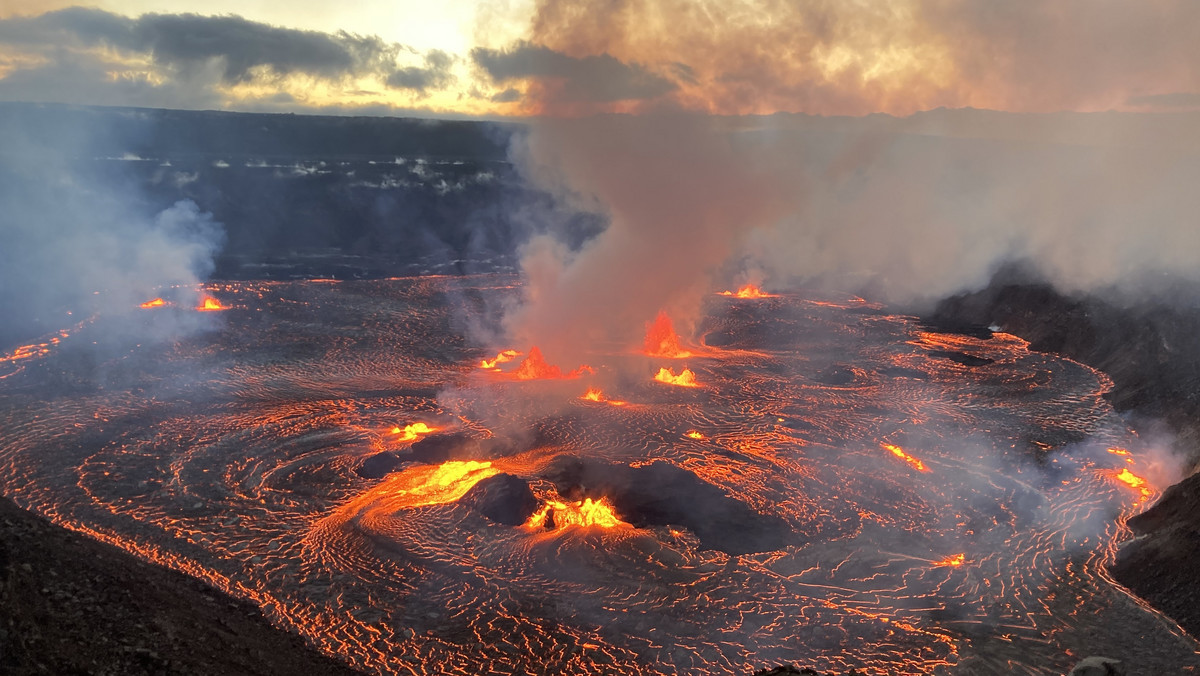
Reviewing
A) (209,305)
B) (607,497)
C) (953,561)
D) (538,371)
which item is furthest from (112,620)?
(209,305)

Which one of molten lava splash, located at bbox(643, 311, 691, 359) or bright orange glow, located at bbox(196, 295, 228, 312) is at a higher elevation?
molten lava splash, located at bbox(643, 311, 691, 359)

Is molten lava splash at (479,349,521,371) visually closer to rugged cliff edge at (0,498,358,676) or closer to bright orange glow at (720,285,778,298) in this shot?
rugged cliff edge at (0,498,358,676)

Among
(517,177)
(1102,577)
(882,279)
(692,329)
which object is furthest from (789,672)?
(517,177)

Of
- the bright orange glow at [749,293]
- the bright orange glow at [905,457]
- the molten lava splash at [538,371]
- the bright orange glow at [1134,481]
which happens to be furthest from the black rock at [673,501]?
the bright orange glow at [749,293]

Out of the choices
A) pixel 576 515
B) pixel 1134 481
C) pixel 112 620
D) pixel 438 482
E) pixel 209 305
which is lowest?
pixel 209 305

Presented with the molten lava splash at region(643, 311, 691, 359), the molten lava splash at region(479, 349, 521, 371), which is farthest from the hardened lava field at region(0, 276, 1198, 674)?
the molten lava splash at region(643, 311, 691, 359)

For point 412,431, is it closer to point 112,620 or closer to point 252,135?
point 112,620

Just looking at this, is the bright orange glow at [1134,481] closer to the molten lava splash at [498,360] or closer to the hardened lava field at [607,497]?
the hardened lava field at [607,497]
